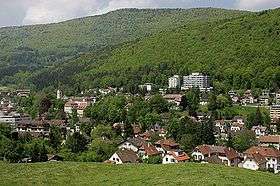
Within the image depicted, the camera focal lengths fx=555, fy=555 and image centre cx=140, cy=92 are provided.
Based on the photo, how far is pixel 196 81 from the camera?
120750mm

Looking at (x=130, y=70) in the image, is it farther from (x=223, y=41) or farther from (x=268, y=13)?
(x=268, y=13)

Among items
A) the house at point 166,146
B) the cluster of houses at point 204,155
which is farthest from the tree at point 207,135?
the cluster of houses at point 204,155

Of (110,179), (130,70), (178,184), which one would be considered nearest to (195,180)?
(178,184)

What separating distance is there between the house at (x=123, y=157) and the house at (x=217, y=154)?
7302 millimetres

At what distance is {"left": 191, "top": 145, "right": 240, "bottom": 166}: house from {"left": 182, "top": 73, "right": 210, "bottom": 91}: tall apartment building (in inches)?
2253

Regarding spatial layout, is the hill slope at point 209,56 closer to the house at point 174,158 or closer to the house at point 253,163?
the house at point 253,163

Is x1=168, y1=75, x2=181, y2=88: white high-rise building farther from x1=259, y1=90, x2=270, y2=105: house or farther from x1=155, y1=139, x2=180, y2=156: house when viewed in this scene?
x1=155, y1=139, x2=180, y2=156: house

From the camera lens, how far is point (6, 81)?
183500 mm

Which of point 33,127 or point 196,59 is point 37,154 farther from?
point 196,59

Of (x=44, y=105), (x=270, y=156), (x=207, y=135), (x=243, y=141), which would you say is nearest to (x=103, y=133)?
(x=207, y=135)

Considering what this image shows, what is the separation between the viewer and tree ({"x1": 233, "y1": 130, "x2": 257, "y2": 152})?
63.3m

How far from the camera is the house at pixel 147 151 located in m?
56.0

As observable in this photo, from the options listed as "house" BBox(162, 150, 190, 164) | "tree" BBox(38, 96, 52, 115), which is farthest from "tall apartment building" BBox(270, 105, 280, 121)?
"tree" BBox(38, 96, 52, 115)

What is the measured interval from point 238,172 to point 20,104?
102 metres
